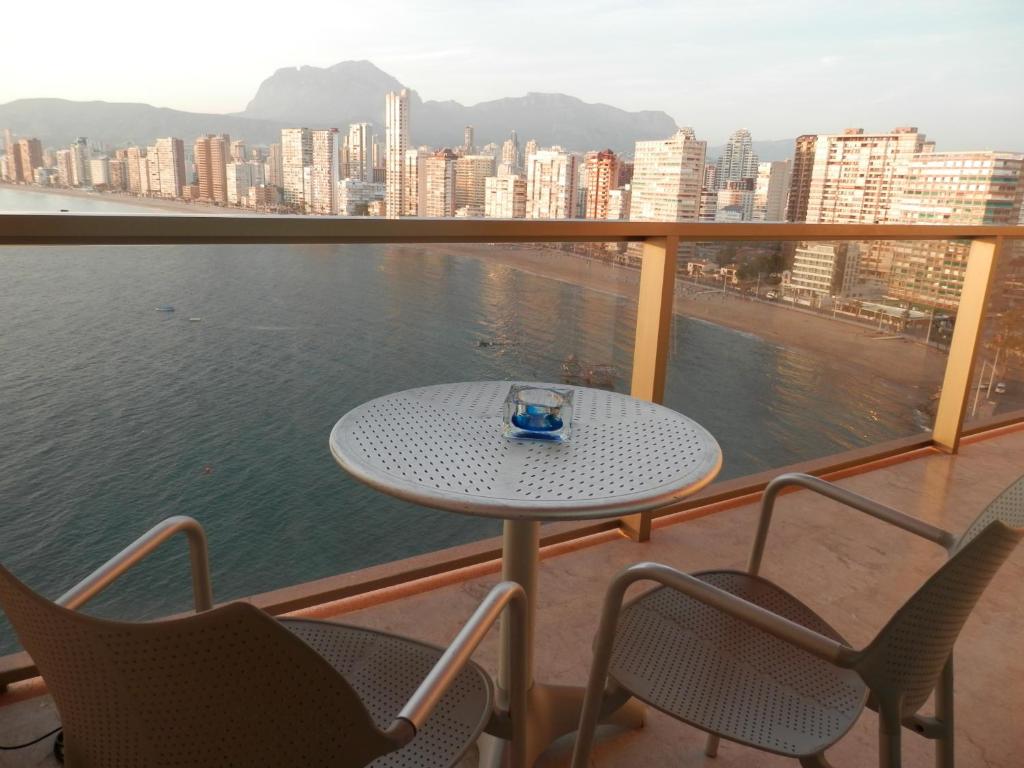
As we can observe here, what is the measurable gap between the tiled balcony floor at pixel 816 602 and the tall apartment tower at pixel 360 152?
8.68 feet

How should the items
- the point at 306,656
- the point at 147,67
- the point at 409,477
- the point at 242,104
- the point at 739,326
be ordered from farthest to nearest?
the point at 147,67, the point at 242,104, the point at 739,326, the point at 409,477, the point at 306,656

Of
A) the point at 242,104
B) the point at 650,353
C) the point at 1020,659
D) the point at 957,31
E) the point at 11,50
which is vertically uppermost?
the point at 957,31

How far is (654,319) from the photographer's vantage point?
2740 millimetres

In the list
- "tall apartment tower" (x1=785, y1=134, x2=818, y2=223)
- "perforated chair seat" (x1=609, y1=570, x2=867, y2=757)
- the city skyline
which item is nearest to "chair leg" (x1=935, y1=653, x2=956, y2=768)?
"perforated chair seat" (x1=609, y1=570, x2=867, y2=757)

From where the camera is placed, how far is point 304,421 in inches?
89.7

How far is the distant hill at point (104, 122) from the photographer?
3.49 meters

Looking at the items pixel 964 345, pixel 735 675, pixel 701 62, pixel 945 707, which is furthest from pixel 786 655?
pixel 701 62

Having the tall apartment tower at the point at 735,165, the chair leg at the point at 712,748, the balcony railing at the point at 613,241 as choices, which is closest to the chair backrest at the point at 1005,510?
the chair leg at the point at 712,748

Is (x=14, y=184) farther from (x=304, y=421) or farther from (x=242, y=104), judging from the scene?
(x=242, y=104)

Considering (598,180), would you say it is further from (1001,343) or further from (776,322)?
(1001,343)

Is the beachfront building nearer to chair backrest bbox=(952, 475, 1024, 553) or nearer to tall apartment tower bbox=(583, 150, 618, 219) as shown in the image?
tall apartment tower bbox=(583, 150, 618, 219)

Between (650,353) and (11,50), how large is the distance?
17.3 m

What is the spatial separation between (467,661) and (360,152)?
498cm

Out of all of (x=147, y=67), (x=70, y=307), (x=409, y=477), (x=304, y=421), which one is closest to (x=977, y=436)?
(x=304, y=421)
